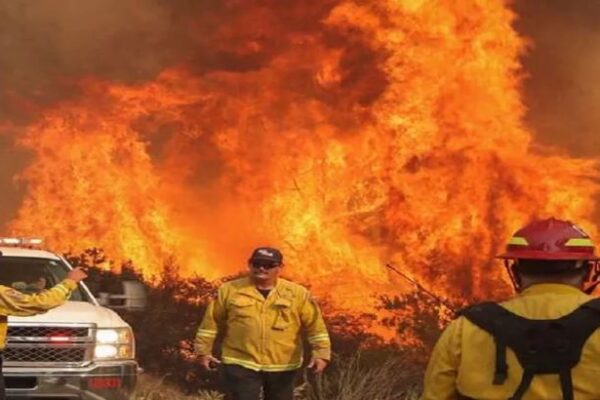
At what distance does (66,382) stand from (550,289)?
17.6 ft

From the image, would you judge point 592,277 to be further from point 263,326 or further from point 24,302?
point 263,326

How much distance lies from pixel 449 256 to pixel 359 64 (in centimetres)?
352

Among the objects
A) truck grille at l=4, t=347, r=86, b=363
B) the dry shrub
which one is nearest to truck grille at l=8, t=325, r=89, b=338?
truck grille at l=4, t=347, r=86, b=363

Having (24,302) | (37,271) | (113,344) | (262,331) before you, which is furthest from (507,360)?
(37,271)

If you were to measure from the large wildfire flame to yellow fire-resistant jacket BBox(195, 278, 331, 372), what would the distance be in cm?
786

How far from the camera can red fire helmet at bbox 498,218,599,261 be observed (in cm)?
276

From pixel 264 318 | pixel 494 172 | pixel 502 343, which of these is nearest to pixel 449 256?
pixel 494 172

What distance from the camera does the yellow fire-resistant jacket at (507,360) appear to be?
266 cm

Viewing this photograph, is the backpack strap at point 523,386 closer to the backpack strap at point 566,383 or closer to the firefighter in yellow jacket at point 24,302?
the backpack strap at point 566,383

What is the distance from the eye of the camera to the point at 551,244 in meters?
2.77

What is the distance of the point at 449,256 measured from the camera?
50.2 ft

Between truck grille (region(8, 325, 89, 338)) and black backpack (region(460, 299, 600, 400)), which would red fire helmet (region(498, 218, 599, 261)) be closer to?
black backpack (region(460, 299, 600, 400))

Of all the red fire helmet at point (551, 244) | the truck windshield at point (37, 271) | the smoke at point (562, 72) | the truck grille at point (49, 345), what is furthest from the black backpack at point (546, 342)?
the smoke at point (562, 72)

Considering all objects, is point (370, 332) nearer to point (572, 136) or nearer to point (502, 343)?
point (572, 136)
